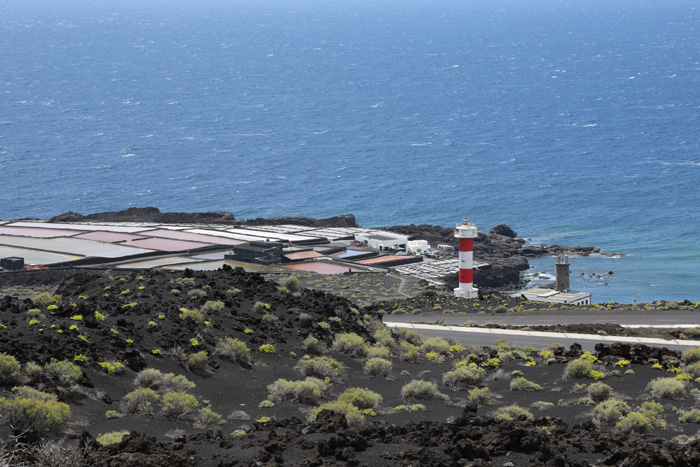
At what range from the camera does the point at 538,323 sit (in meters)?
44.9

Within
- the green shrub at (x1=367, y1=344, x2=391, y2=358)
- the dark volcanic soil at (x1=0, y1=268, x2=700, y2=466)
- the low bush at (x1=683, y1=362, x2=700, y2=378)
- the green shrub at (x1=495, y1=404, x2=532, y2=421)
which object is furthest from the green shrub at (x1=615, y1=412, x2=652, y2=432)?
the green shrub at (x1=367, y1=344, x2=391, y2=358)

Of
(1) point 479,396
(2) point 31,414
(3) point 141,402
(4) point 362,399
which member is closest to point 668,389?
(1) point 479,396

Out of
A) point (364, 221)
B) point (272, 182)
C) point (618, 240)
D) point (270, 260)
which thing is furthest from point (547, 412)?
point (272, 182)

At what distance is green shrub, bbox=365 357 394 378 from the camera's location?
26266 mm

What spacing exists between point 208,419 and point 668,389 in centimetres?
→ 1160

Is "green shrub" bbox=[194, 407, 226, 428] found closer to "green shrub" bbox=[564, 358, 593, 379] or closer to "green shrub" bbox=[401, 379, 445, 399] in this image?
"green shrub" bbox=[401, 379, 445, 399]

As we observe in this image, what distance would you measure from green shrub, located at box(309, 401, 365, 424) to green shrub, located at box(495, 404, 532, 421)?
3.09m

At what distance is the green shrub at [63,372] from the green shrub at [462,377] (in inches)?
393

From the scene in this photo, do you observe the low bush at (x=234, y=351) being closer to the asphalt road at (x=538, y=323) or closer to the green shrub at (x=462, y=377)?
the green shrub at (x=462, y=377)

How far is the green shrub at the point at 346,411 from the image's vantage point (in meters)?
19.8

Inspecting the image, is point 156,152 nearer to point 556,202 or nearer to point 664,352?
point 556,202

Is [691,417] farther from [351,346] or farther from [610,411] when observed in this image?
[351,346]

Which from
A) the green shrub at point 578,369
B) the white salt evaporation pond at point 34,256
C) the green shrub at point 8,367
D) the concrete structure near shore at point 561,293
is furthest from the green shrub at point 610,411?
the white salt evaporation pond at point 34,256

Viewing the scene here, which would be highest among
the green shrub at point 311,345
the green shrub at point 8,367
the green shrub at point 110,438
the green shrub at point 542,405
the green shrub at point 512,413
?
the green shrub at point 8,367
